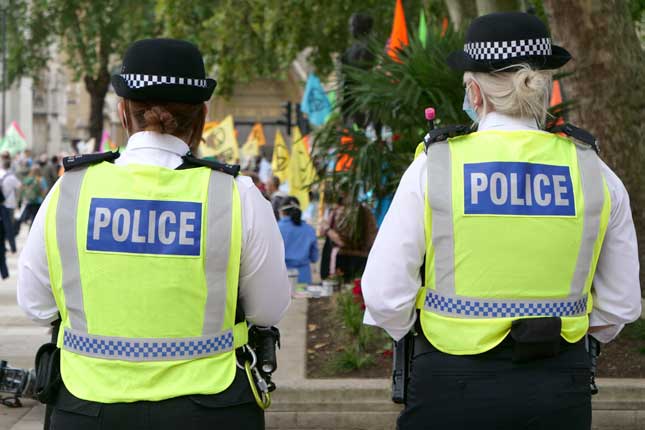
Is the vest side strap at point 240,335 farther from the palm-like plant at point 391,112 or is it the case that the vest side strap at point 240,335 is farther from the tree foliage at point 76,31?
the tree foliage at point 76,31

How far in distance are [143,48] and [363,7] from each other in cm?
2329

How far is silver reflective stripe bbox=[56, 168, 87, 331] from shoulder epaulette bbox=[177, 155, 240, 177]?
299 mm

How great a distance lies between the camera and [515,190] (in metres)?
3.49

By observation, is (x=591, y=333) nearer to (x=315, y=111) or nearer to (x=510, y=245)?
(x=510, y=245)

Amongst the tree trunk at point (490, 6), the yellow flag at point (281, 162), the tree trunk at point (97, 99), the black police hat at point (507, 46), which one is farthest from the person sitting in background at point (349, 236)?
the tree trunk at point (97, 99)

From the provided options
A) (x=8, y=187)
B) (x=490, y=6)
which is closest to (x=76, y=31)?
(x=8, y=187)

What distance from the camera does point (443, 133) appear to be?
3.55 meters

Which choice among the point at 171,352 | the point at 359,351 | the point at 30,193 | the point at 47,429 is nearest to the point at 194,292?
the point at 171,352

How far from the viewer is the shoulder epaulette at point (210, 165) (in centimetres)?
341

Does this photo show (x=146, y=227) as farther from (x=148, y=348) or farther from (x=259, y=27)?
(x=259, y=27)

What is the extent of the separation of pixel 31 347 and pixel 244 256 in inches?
304

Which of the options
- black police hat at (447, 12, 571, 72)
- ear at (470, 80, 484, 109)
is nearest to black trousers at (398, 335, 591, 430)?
ear at (470, 80, 484, 109)

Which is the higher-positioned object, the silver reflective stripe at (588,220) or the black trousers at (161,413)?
the silver reflective stripe at (588,220)

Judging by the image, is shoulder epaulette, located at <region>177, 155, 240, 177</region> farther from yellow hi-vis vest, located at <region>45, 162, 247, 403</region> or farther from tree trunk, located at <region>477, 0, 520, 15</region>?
tree trunk, located at <region>477, 0, 520, 15</region>
